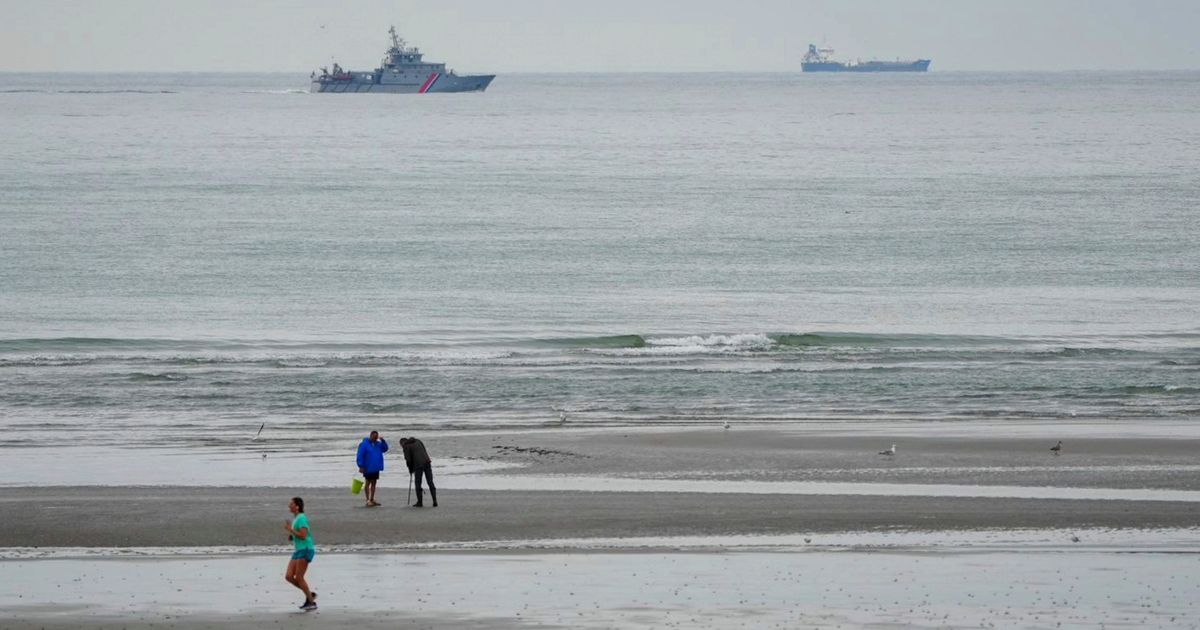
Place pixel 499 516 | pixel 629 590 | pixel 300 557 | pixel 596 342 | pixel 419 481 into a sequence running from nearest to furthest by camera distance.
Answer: pixel 300 557 → pixel 629 590 → pixel 499 516 → pixel 419 481 → pixel 596 342

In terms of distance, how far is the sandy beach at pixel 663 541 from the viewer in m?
15.5

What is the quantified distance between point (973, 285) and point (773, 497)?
32172 mm

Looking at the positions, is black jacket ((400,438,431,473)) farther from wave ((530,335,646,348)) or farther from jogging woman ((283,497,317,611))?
wave ((530,335,646,348))

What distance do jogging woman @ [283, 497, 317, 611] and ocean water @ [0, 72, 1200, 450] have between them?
1184 cm

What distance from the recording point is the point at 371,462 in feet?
68.5

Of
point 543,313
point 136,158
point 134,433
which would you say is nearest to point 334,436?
point 134,433

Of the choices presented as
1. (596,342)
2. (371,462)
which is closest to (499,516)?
(371,462)

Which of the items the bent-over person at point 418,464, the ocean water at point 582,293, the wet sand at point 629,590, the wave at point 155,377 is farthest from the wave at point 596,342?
the wet sand at point 629,590

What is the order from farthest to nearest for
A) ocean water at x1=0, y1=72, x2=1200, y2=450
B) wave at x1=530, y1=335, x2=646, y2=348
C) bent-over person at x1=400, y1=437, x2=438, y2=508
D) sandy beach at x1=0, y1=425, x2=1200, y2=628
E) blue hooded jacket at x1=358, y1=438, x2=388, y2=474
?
1. wave at x1=530, y1=335, x2=646, y2=348
2. ocean water at x1=0, y1=72, x2=1200, y2=450
3. bent-over person at x1=400, y1=437, x2=438, y2=508
4. blue hooded jacket at x1=358, y1=438, x2=388, y2=474
5. sandy beach at x1=0, y1=425, x2=1200, y2=628

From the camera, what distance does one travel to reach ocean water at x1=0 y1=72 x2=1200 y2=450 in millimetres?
32344

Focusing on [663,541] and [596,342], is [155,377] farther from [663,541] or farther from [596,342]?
[663,541]

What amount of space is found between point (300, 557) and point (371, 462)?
4.96m

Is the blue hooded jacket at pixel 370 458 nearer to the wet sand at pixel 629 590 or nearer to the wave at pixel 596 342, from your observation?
the wet sand at pixel 629 590

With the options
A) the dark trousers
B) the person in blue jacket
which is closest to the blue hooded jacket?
the person in blue jacket
